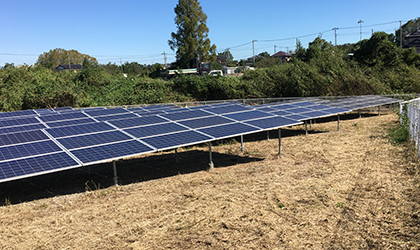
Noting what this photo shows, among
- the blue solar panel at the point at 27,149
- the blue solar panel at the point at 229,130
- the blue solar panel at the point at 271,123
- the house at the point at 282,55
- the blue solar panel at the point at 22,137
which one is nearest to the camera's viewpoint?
the blue solar panel at the point at 27,149

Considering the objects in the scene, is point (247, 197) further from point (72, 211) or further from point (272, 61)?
point (272, 61)

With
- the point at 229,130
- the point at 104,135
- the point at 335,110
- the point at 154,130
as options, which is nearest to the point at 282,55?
the point at 335,110

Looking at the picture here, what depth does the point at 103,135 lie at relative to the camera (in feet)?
48.6

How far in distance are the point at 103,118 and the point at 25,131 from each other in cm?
511

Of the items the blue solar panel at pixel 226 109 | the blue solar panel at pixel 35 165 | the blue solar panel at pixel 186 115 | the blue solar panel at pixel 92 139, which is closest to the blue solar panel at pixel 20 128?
the blue solar panel at pixel 92 139

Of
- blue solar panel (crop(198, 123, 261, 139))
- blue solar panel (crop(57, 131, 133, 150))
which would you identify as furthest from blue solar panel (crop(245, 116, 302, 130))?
blue solar panel (crop(57, 131, 133, 150))

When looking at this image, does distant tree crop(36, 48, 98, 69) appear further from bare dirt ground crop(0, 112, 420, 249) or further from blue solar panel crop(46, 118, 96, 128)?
bare dirt ground crop(0, 112, 420, 249)

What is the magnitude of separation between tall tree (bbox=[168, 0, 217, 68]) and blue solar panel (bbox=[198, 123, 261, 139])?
61.9m

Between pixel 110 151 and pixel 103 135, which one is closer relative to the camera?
pixel 110 151

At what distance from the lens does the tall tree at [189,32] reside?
7638 cm

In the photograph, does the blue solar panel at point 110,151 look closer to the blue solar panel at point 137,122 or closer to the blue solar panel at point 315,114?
the blue solar panel at point 137,122

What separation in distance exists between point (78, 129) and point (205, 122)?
593cm

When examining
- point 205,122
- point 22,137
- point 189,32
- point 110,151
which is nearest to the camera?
point 110,151

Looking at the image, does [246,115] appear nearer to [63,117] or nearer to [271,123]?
[271,123]
